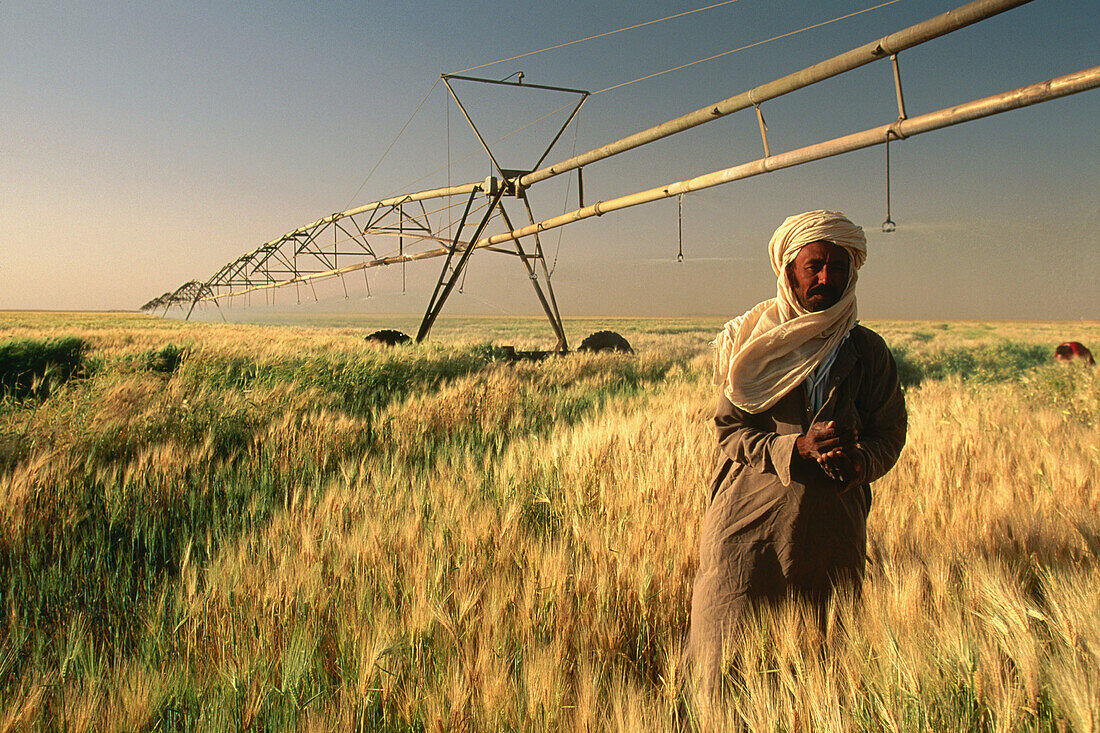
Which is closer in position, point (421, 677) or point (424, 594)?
point (421, 677)

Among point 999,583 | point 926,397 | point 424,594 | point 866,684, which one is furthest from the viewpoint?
point 926,397

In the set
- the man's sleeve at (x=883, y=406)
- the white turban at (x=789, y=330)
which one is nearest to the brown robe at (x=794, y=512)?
the man's sleeve at (x=883, y=406)

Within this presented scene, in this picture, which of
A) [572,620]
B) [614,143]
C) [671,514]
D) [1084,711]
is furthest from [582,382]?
[1084,711]

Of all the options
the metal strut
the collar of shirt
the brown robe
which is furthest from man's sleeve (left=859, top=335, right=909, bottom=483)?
the metal strut

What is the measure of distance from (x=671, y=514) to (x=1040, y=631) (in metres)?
1.46

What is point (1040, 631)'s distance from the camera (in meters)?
1.45

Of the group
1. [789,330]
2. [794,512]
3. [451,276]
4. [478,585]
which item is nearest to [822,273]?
[789,330]

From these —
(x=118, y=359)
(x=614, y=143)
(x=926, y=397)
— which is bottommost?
(x=926, y=397)

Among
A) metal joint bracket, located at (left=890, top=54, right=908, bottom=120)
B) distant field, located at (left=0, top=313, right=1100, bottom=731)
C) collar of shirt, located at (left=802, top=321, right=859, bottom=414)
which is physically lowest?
distant field, located at (left=0, top=313, right=1100, bottom=731)

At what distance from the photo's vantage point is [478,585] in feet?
6.98

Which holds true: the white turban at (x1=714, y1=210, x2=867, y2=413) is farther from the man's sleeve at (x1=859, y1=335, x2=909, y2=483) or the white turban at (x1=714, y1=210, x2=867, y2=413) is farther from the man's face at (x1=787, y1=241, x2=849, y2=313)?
the man's sleeve at (x1=859, y1=335, x2=909, y2=483)

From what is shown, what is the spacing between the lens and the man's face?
63.2 inches

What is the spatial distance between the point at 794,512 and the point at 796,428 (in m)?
0.27

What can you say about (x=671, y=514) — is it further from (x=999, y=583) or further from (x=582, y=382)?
(x=582, y=382)
